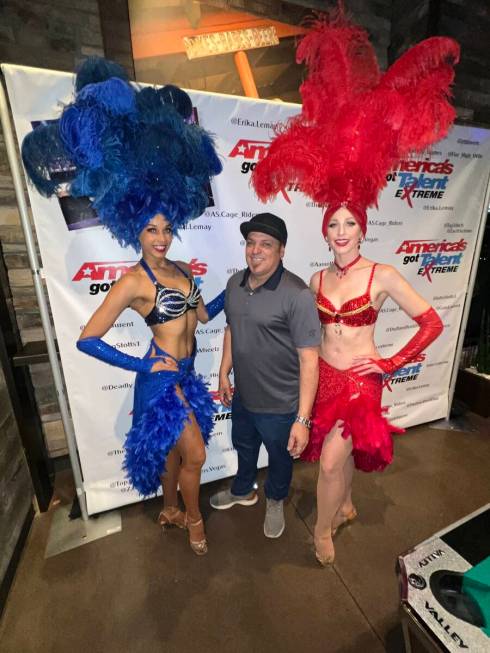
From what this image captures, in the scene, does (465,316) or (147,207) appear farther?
(465,316)

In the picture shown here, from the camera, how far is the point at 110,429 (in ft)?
7.47

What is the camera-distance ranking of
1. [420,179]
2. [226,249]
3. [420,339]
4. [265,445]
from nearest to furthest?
1. [420,339]
2. [265,445]
3. [226,249]
4. [420,179]

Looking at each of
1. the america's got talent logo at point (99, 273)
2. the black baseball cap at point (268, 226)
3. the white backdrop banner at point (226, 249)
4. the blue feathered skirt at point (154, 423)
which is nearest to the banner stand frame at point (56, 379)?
the white backdrop banner at point (226, 249)

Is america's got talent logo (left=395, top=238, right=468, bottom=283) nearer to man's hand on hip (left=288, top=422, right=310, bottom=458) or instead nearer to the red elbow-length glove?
the red elbow-length glove

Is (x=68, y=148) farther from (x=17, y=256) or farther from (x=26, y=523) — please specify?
(x=26, y=523)

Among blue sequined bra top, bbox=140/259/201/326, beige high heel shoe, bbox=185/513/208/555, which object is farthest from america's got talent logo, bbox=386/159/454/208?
beige high heel shoe, bbox=185/513/208/555

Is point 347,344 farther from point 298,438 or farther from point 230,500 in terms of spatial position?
point 230,500

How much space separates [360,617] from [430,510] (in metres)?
0.96

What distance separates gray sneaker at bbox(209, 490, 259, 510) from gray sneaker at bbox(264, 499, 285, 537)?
28cm

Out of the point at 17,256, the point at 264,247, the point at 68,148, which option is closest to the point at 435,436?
the point at 264,247

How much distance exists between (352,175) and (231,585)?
2232 mm

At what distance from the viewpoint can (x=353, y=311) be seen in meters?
1.73

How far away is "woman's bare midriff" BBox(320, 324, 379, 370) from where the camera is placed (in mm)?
1774

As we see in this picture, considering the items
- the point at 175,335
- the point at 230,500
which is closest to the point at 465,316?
the point at 230,500
